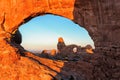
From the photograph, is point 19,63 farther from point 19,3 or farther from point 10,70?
point 19,3

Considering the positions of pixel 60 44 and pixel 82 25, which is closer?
pixel 82 25

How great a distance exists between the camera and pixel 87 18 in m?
27.0

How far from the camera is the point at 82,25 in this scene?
27.3 metres

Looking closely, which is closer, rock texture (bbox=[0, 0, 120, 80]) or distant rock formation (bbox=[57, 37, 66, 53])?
rock texture (bbox=[0, 0, 120, 80])

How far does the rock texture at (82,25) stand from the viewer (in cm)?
2306

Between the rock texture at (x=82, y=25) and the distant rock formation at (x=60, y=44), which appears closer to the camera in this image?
the rock texture at (x=82, y=25)

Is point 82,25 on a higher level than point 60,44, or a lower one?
higher

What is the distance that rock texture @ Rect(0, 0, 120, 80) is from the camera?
75.7 feet

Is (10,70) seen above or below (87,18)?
below

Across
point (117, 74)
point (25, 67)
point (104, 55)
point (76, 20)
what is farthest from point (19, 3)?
point (117, 74)

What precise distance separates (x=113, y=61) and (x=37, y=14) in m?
9.40

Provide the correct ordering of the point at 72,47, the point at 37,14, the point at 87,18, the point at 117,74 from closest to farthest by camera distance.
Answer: the point at 117,74 → the point at 87,18 → the point at 37,14 → the point at 72,47

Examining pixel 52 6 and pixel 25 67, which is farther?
pixel 52 6

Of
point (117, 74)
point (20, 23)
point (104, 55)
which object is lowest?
point (117, 74)
